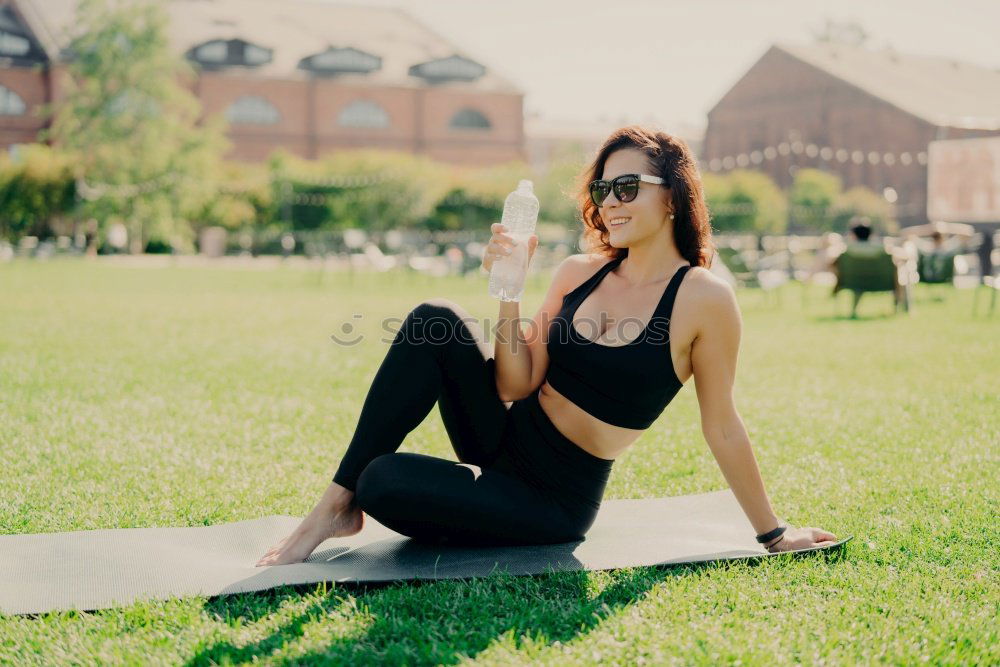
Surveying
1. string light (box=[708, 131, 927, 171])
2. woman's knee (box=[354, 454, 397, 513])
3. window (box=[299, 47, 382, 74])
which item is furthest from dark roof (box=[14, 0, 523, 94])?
woman's knee (box=[354, 454, 397, 513])

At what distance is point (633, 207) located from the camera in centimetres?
265

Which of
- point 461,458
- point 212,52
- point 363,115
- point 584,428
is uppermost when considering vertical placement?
point 212,52

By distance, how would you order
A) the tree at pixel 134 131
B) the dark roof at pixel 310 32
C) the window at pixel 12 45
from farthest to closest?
the dark roof at pixel 310 32 → the window at pixel 12 45 → the tree at pixel 134 131

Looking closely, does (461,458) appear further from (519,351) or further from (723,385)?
(723,385)

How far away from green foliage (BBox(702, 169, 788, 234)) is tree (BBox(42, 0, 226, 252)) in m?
15.7

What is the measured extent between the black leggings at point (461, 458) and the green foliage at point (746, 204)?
25478 mm

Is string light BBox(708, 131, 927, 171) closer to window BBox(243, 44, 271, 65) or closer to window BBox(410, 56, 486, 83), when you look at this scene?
window BBox(410, 56, 486, 83)

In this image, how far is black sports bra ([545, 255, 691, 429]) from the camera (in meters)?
2.55

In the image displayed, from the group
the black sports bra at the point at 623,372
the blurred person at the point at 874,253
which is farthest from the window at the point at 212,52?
the black sports bra at the point at 623,372

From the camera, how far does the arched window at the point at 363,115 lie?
4109cm

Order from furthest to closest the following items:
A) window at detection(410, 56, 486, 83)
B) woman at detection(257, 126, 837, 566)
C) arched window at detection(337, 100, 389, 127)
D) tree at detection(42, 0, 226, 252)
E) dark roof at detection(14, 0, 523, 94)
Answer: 1. window at detection(410, 56, 486, 83)
2. arched window at detection(337, 100, 389, 127)
3. dark roof at detection(14, 0, 523, 94)
4. tree at detection(42, 0, 226, 252)
5. woman at detection(257, 126, 837, 566)

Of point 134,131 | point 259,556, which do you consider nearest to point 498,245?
point 259,556

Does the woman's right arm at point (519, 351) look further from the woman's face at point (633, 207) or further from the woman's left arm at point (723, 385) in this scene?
the woman's left arm at point (723, 385)

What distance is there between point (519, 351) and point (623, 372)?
0.31 metres
